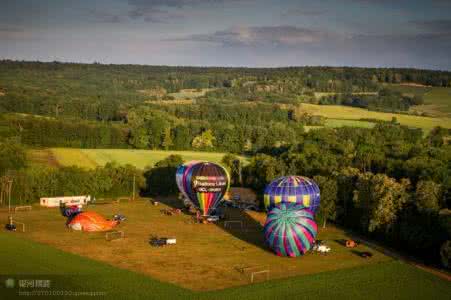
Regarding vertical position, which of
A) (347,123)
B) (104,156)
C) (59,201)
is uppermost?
(347,123)

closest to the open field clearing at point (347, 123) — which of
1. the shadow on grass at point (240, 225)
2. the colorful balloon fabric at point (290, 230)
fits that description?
the shadow on grass at point (240, 225)

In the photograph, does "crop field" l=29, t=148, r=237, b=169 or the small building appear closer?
the small building

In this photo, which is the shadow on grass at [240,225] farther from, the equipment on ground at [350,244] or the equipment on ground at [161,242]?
the equipment on ground at [350,244]

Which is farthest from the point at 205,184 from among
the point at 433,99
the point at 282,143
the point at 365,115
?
the point at 433,99

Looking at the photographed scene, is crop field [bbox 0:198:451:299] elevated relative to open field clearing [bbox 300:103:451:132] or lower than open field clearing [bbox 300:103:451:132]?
lower

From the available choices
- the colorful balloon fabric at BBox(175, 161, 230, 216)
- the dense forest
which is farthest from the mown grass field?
the dense forest

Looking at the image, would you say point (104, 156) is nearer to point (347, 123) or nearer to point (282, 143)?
point (282, 143)

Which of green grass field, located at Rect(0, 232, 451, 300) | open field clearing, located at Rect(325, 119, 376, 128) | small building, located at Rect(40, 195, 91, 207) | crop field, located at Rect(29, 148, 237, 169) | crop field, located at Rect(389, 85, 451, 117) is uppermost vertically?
crop field, located at Rect(389, 85, 451, 117)

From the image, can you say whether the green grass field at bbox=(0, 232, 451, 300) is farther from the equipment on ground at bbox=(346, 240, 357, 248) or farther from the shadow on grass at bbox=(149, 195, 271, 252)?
the shadow on grass at bbox=(149, 195, 271, 252)
